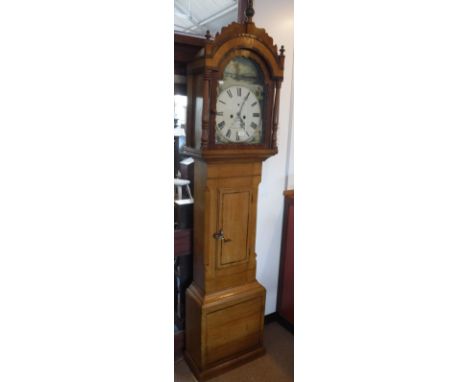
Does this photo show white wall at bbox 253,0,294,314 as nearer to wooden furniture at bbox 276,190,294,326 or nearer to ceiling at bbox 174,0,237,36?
wooden furniture at bbox 276,190,294,326

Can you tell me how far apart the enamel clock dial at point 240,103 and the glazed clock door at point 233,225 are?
250 millimetres

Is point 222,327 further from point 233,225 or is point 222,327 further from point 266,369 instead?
point 233,225

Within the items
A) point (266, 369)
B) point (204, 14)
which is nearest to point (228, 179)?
point (204, 14)

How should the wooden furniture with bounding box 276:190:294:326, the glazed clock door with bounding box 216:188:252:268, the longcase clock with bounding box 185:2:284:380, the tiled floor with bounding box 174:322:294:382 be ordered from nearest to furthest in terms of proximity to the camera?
the longcase clock with bounding box 185:2:284:380 < the glazed clock door with bounding box 216:188:252:268 < the tiled floor with bounding box 174:322:294:382 < the wooden furniture with bounding box 276:190:294:326

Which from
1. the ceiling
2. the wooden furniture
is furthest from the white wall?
the ceiling

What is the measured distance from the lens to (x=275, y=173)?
6.12ft

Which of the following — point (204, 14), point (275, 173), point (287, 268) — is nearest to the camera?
point (204, 14)

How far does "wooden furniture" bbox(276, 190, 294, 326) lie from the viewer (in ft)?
6.26

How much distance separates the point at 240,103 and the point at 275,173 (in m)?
0.57

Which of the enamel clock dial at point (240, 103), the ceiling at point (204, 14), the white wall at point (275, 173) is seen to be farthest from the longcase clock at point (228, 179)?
the ceiling at point (204, 14)

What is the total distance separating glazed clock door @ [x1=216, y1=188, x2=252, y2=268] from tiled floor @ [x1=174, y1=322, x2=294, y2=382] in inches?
→ 21.9

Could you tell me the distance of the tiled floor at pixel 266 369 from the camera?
1.63 metres
